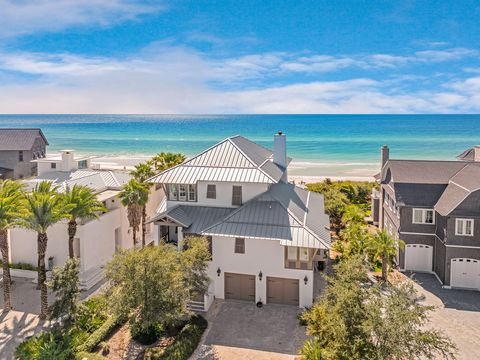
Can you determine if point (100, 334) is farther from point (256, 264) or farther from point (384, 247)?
point (384, 247)

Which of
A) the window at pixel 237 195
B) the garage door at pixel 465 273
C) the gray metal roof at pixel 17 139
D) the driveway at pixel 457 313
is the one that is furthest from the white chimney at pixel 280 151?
the gray metal roof at pixel 17 139

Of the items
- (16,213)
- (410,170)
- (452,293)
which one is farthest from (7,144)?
(452,293)

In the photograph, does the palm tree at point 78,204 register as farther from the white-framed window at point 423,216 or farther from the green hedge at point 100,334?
the white-framed window at point 423,216

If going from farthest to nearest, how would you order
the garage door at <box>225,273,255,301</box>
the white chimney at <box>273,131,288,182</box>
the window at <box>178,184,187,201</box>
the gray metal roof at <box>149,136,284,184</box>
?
1. the white chimney at <box>273,131,288,182</box>
2. the window at <box>178,184,187,201</box>
3. the gray metal roof at <box>149,136,284,184</box>
4. the garage door at <box>225,273,255,301</box>

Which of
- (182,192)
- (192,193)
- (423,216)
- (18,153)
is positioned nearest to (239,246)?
(192,193)

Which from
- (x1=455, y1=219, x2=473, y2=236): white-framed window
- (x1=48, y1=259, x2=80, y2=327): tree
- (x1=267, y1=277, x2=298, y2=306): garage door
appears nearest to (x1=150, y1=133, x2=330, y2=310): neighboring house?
(x1=267, y1=277, x2=298, y2=306): garage door

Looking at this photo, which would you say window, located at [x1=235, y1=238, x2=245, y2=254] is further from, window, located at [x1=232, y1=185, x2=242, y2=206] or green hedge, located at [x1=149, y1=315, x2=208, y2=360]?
green hedge, located at [x1=149, y1=315, x2=208, y2=360]
